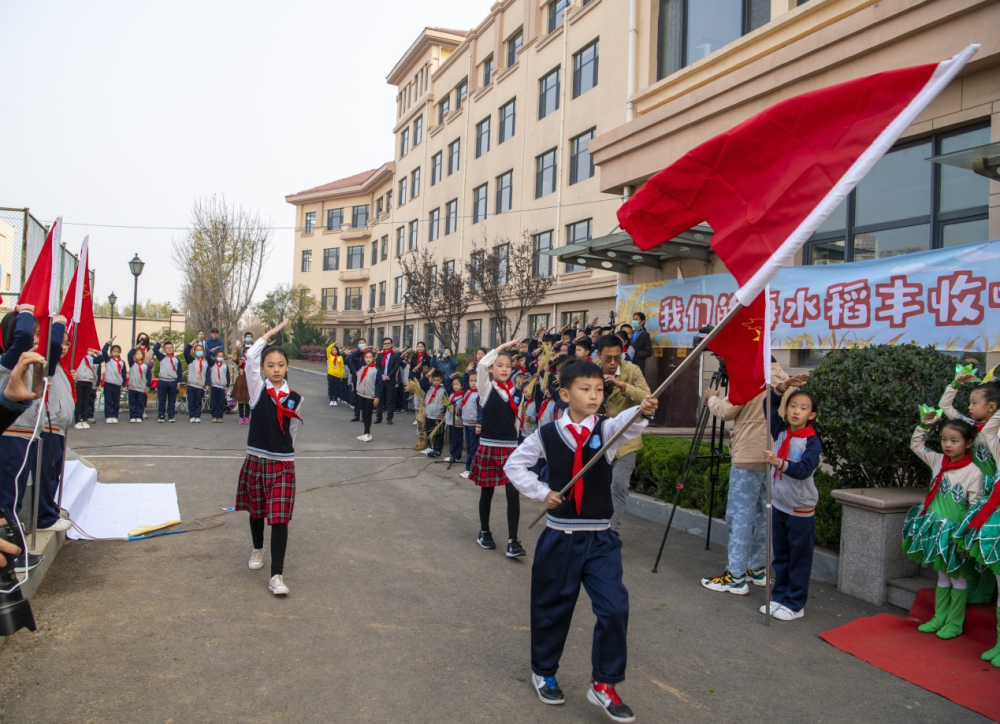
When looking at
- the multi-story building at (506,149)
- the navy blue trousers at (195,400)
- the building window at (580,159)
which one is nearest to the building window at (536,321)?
the multi-story building at (506,149)

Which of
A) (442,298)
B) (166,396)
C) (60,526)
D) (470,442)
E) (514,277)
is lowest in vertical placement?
(60,526)

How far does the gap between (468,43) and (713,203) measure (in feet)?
100

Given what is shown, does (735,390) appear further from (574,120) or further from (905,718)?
(574,120)

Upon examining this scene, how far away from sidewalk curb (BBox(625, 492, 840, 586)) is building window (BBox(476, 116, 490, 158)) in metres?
23.9

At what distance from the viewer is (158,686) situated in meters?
3.71

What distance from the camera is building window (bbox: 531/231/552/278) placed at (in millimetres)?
24428

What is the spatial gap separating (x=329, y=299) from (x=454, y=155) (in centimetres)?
2496

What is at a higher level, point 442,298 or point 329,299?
point 329,299

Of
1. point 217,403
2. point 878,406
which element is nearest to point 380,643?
point 878,406

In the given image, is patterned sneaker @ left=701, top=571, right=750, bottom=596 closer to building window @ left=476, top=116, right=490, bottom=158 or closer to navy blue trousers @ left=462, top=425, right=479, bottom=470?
navy blue trousers @ left=462, top=425, right=479, bottom=470

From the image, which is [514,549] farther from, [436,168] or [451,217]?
[436,168]

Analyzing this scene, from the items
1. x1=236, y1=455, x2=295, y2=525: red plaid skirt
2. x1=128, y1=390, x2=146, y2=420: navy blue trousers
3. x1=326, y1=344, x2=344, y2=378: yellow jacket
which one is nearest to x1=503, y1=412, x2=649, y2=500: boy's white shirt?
x1=236, y1=455, x2=295, y2=525: red plaid skirt

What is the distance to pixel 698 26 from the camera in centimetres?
1373

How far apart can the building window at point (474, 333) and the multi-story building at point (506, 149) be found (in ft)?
0.29
